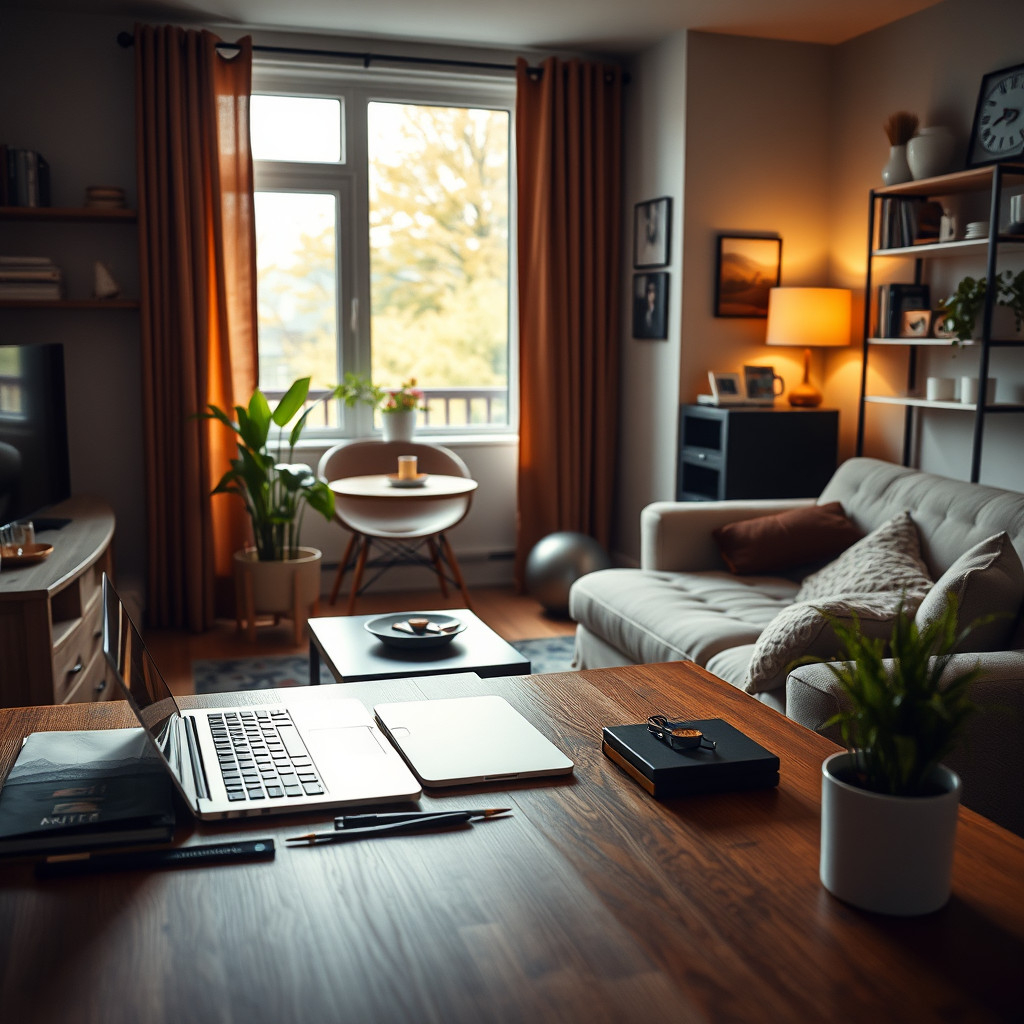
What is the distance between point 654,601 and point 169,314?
2539 mm

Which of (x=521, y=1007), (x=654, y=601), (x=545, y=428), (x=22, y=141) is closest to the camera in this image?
(x=521, y=1007)

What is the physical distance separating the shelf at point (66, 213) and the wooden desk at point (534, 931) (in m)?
3.80

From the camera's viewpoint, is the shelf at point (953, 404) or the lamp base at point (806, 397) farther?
the lamp base at point (806, 397)

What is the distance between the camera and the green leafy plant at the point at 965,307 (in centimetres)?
371

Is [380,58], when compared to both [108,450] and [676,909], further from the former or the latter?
[676,909]

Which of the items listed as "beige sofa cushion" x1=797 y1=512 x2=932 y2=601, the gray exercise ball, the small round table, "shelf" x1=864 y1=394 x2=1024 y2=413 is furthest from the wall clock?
the small round table

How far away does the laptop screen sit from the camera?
1.09 metres

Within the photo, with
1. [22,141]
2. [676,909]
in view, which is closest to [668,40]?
[22,141]

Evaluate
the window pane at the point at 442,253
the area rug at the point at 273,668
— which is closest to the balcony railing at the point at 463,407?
the window pane at the point at 442,253

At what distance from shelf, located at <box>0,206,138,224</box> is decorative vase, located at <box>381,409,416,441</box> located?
4.40 ft

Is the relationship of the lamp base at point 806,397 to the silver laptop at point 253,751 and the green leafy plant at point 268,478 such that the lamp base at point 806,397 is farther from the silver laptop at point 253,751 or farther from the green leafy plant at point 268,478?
the silver laptop at point 253,751

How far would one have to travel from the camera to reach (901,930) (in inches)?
36.2

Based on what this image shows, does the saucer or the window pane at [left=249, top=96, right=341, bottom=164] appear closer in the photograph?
the saucer

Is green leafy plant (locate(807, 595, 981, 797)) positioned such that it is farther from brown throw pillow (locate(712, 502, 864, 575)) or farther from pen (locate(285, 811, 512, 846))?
brown throw pillow (locate(712, 502, 864, 575))
